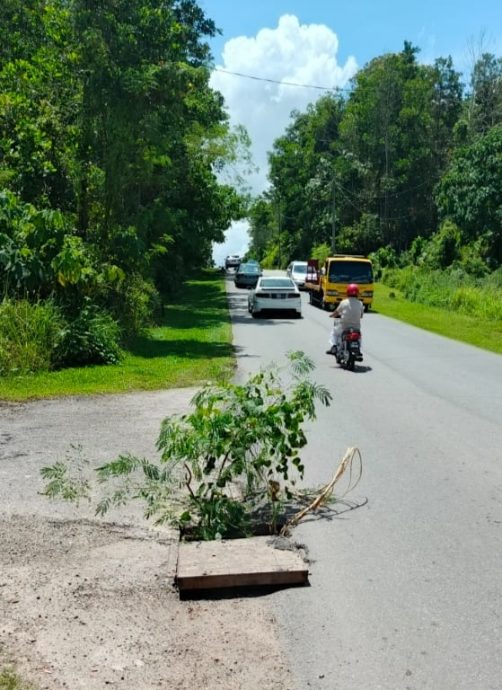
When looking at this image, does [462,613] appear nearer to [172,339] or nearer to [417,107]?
[172,339]

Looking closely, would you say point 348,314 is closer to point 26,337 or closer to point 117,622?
point 26,337

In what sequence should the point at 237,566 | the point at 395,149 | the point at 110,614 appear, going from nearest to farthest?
the point at 110,614 → the point at 237,566 → the point at 395,149

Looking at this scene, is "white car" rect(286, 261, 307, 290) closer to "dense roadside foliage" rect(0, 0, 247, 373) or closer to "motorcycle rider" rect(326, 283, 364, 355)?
"dense roadside foliage" rect(0, 0, 247, 373)

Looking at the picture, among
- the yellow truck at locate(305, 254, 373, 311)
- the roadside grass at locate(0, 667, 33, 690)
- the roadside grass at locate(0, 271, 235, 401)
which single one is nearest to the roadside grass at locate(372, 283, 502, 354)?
the yellow truck at locate(305, 254, 373, 311)

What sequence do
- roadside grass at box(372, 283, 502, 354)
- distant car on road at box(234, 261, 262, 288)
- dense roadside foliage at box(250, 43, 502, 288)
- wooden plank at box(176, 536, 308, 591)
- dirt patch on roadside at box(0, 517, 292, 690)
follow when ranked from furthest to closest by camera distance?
dense roadside foliage at box(250, 43, 502, 288) < distant car on road at box(234, 261, 262, 288) < roadside grass at box(372, 283, 502, 354) < wooden plank at box(176, 536, 308, 591) < dirt patch on roadside at box(0, 517, 292, 690)

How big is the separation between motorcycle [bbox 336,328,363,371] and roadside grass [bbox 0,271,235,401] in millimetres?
2308

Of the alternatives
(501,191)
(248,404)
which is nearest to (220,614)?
(248,404)

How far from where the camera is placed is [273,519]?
615cm

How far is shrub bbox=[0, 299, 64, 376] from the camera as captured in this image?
14133 mm

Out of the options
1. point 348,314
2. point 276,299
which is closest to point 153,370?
point 348,314

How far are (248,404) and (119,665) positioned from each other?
8.47 ft

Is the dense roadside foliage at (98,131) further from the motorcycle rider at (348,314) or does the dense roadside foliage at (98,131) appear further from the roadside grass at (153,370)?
the motorcycle rider at (348,314)

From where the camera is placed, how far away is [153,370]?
591 inches

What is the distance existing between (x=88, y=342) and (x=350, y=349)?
526 cm
